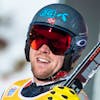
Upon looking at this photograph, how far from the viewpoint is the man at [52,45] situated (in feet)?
4.57

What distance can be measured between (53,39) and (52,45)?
0.07 feet

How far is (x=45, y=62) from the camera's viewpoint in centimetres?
139

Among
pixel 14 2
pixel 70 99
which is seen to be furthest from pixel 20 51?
pixel 70 99

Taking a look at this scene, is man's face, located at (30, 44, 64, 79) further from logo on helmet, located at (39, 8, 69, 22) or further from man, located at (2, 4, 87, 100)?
logo on helmet, located at (39, 8, 69, 22)

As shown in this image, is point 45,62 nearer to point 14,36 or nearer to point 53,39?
Result: point 53,39

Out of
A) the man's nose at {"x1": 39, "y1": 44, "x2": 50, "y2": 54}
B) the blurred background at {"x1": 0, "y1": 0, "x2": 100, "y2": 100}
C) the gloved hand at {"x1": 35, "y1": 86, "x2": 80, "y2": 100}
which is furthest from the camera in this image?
the blurred background at {"x1": 0, "y1": 0, "x2": 100, "y2": 100}

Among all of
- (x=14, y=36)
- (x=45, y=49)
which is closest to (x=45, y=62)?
(x=45, y=49)

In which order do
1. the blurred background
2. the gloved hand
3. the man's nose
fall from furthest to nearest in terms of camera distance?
1. the blurred background
2. the man's nose
3. the gloved hand

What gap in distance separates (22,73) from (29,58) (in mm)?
876

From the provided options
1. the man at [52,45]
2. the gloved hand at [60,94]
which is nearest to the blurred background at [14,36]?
the man at [52,45]

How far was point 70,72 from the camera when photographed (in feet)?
4.92

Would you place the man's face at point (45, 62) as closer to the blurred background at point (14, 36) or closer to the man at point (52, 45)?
the man at point (52, 45)

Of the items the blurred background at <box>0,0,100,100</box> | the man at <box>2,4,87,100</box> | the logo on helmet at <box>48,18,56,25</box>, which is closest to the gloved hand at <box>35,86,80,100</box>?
the man at <box>2,4,87,100</box>

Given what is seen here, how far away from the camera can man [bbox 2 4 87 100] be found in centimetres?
139
